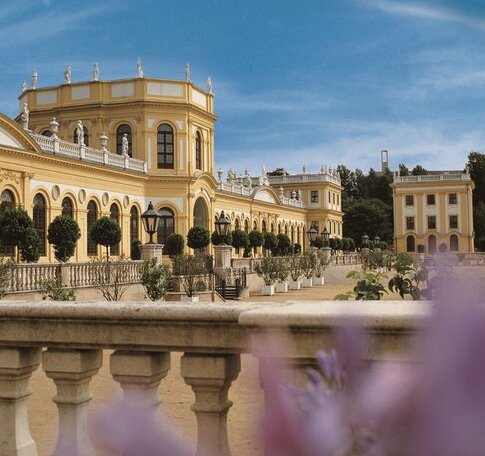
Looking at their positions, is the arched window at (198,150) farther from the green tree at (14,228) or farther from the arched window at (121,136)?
the green tree at (14,228)

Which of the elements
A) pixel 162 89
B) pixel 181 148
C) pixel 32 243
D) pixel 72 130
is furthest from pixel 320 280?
pixel 32 243

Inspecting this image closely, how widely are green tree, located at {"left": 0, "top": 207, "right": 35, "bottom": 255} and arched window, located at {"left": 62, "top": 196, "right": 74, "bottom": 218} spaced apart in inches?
324

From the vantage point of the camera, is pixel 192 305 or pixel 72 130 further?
pixel 72 130

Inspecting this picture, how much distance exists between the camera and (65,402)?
286 cm

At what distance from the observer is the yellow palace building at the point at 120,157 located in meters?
27.3

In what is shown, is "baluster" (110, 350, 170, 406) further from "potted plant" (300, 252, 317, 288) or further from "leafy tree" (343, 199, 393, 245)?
"leafy tree" (343, 199, 393, 245)

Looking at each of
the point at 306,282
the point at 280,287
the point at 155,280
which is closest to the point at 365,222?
the point at 306,282

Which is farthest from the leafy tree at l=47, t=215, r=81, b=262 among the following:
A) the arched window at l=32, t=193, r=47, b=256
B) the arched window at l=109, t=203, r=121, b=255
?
the arched window at l=109, t=203, r=121, b=255

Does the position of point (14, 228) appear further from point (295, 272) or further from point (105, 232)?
point (295, 272)

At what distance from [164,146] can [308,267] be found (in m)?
10.5

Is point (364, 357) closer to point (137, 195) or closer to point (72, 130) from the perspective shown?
point (137, 195)

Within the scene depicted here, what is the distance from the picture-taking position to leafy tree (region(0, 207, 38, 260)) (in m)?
19.8

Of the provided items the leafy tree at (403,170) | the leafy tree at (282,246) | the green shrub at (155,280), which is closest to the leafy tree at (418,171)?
the leafy tree at (403,170)

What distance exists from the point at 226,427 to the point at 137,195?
3254 centimetres
